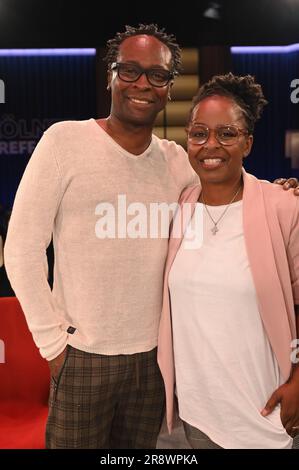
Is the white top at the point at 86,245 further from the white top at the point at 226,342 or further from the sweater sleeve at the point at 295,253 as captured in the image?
the sweater sleeve at the point at 295,253

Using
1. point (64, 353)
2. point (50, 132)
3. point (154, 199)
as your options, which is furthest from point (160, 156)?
point (64, 353)

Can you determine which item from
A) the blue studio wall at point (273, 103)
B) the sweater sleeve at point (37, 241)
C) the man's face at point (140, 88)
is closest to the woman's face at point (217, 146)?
the man's face at point (140, 88)

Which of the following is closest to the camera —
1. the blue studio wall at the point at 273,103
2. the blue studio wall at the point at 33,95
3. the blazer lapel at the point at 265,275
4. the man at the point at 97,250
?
the blazer lapel at the point at 265,275

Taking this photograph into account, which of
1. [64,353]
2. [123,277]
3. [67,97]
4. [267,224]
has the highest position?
[67,97]

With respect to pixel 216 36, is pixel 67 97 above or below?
below

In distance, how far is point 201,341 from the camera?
1071 mm

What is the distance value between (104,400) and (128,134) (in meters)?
0.67

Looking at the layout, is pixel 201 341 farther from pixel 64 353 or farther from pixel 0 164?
pixel 0 164

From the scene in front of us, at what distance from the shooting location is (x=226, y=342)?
1.05m

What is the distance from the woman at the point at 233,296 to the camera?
1.04 meters

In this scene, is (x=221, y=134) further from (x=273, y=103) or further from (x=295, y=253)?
(x=273, y=103)

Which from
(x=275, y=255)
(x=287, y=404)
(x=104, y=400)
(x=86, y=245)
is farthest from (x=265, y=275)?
(x=104, y=400)

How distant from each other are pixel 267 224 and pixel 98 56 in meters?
0.93

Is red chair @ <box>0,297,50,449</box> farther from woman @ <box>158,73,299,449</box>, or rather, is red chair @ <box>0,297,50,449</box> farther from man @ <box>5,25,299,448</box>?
woman @ <box>158,73,299,449</box>
